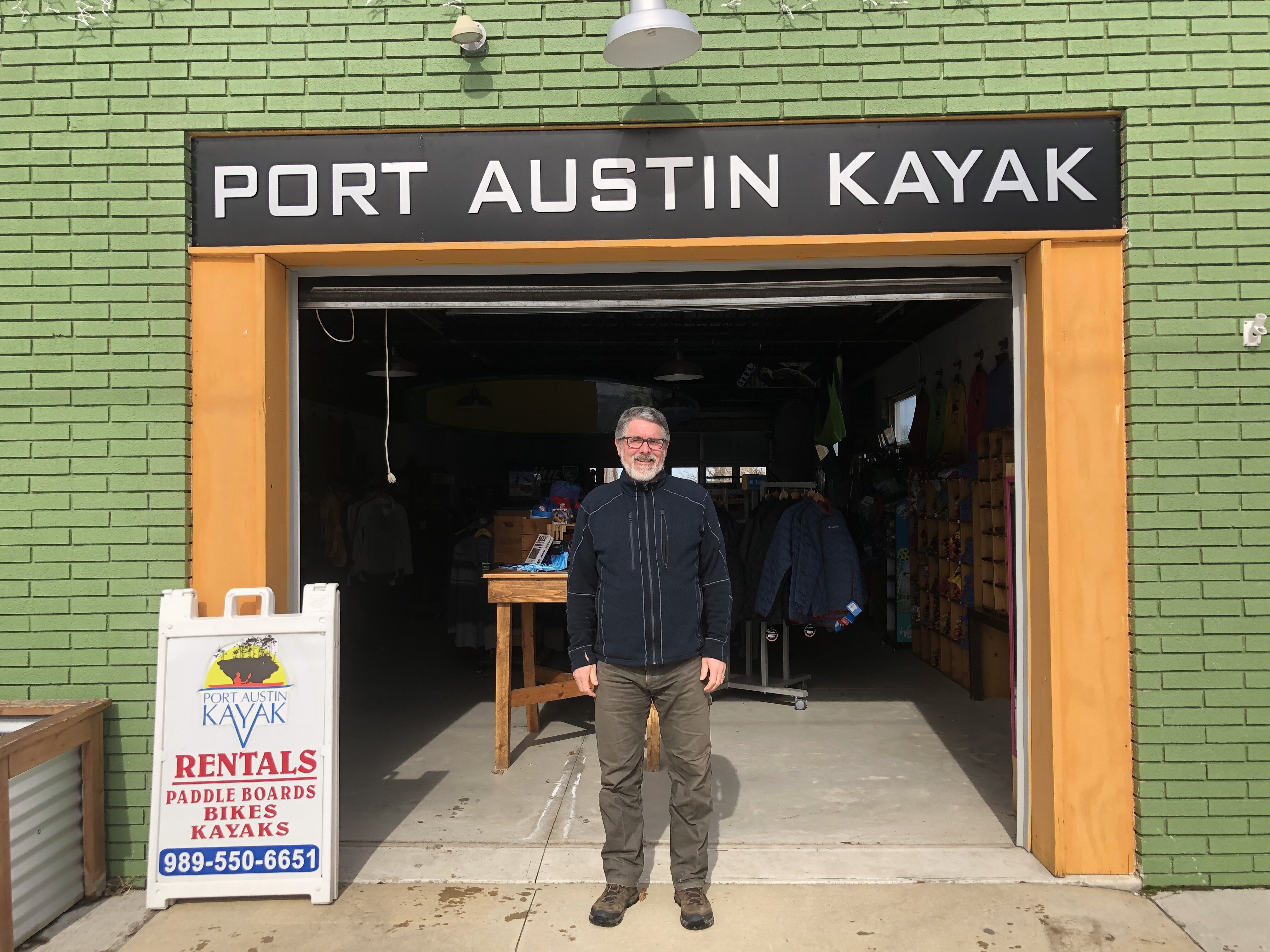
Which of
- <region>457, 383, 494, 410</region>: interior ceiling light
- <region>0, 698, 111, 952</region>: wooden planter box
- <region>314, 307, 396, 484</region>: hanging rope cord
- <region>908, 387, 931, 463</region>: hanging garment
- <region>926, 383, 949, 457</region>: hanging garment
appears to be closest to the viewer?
<region>0, 698, 111, 952</region>: wooden planter box

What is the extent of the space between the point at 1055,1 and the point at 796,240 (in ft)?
4.84

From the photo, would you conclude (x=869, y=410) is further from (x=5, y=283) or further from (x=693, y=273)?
(x=5, y=283)

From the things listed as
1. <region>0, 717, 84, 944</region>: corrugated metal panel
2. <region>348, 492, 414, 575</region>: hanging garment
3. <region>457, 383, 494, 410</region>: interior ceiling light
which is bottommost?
<region>0, 717, 84, 944</region>: corrugated metal panel

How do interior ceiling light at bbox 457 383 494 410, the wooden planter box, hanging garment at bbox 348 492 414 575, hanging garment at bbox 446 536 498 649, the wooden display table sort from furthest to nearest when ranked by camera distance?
interior ceiling light at bbox 457 383 494 410, hanging garment at bbox 348 492 414 575, hanging garment at bbox 446 536 498 649, the wooden display table, the wooden planter box

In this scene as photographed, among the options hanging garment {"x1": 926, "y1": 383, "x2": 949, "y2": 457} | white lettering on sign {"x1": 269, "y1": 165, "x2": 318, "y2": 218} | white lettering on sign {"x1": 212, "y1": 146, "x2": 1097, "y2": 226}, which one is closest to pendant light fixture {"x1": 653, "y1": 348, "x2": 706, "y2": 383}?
hanging garment {"x1": 926, "y1": 383, "x2": 949, "y2": 457}

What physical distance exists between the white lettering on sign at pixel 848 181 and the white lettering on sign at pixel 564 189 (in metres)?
1.09

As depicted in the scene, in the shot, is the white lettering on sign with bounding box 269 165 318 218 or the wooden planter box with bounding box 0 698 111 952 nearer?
the wooden planter box with bounding box 0 698 111 952

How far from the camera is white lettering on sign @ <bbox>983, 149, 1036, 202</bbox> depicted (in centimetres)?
359

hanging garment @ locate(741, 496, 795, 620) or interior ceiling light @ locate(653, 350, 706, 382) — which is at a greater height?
interior ceiling light @ locate(653, 350, 706, 382)

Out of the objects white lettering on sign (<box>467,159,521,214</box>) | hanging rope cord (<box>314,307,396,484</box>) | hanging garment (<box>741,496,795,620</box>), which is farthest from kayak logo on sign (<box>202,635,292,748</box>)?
hanging garment (<box>741,496,795,620</box>)

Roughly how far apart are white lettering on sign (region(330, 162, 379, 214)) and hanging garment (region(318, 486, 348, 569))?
212 inches

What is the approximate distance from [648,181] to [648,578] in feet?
5.67

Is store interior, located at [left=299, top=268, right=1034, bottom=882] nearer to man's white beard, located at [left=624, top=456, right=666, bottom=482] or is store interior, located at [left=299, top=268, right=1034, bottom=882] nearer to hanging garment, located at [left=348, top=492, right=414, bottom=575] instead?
hanging garment, located at [left=348, top=492, right=414, bottom=575]

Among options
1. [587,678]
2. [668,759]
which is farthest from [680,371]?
[668,759]
